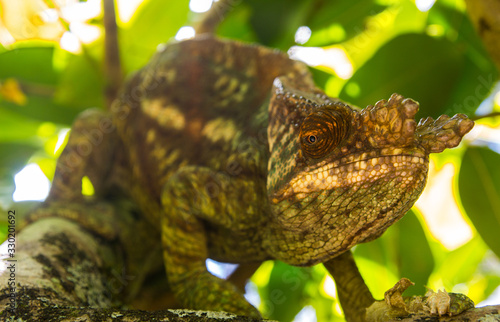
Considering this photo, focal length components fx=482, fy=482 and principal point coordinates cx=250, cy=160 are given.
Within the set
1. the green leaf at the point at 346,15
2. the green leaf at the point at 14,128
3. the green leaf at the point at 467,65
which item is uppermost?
A: the green leaf at the point at 14,128

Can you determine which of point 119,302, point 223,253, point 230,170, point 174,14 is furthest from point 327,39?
point 119,302

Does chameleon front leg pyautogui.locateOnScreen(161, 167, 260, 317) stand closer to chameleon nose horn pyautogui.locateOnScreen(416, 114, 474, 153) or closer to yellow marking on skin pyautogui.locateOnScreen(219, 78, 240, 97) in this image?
yellow marking on skin pyautogui.locateOnScreen(219, 78, 240, 97)

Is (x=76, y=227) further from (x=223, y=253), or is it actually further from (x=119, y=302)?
(x=223, y=253)

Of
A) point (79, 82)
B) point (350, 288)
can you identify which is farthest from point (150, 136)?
point (350, 288)

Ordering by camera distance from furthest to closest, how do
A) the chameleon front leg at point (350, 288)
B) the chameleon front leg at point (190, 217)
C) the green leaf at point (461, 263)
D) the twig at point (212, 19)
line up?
the twig at point (212, 19) < the green leaf at point (461, 263) < the chameleon front leg at point (190, 217) < the chameleon front leg at point (350, 288)

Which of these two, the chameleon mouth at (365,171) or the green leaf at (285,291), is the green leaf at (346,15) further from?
the chameleon mouth at (365,171)

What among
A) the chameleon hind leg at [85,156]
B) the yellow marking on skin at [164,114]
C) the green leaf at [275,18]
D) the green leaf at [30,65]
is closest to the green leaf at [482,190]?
the green leaf at [275,18]

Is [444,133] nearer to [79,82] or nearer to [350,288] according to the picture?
[350,288]
